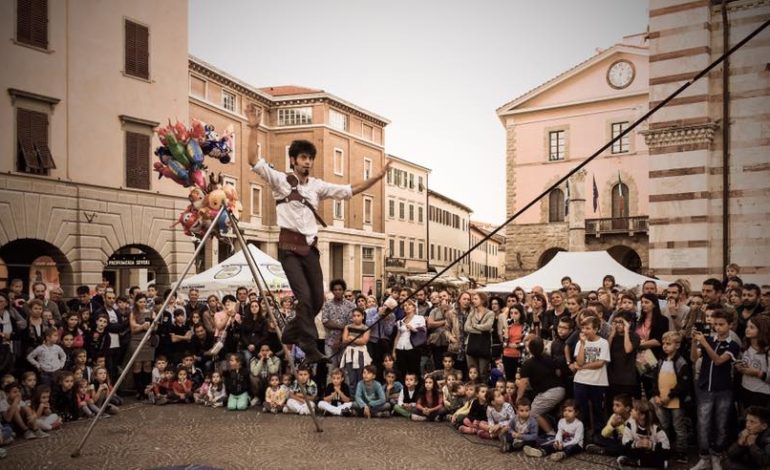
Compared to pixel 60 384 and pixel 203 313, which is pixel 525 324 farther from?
pixel 60 384

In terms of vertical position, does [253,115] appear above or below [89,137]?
below

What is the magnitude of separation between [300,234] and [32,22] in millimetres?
A: 13667

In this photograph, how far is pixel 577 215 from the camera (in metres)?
33.8

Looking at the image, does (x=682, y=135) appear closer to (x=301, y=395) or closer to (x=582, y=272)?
(x=582, y=272)

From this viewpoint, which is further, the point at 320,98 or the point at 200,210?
the point at 320,98

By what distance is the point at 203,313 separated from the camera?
11242mm

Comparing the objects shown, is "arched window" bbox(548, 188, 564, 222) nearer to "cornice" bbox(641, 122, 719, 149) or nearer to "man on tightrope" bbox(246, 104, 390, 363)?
"cornice" bbox(641, 122, 719, 149)

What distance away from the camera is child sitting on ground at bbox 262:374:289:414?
9.63m

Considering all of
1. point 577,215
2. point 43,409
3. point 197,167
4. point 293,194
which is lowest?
point 43,409

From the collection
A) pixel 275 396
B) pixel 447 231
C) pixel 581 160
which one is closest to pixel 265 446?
pixel 275 396

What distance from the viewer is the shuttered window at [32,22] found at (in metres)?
15.5

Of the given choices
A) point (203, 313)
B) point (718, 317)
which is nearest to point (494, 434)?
point (718, 317)

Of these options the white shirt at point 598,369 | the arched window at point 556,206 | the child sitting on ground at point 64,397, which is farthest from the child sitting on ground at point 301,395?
the arched window at point 556,206

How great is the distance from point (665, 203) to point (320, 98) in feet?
104
